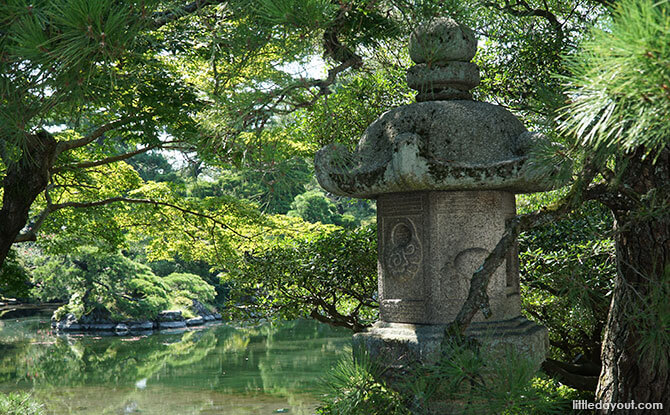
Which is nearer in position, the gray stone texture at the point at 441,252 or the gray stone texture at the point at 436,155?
the gray stone texture at the point at 436,155

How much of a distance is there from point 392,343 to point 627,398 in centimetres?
117

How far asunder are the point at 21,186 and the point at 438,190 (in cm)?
335

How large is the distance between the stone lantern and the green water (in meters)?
2.85

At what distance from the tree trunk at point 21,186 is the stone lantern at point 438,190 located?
2406mm

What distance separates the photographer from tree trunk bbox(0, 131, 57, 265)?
4.62 m

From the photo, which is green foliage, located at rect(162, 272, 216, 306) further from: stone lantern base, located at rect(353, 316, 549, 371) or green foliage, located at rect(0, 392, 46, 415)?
stone lantern base, located at rect(353, 316, 549, 371)

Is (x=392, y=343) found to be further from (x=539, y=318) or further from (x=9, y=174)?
(x=9, y=174)

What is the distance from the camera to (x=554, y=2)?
5328 millimetres

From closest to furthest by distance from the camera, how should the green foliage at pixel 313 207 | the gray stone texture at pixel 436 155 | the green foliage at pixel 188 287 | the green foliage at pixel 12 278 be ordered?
the gray stone texture at pixel 436 155
the green foliage at pixel 12 278
the green foliage at pixel 188 287
the green foliage at pixel 313 207

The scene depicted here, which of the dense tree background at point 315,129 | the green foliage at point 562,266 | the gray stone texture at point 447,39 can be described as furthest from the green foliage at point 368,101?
the gray stone texture at point 447,39

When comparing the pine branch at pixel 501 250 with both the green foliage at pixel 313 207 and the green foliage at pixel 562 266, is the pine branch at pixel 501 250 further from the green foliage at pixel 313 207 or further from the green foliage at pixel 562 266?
the green foliage at pixel 313 207

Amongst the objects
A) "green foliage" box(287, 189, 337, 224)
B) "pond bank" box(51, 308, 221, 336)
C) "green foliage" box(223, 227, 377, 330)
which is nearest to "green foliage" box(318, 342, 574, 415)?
"green foliage" box(223, 227, 377, 330)

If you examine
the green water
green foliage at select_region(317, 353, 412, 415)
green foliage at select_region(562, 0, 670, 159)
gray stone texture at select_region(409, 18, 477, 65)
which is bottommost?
the green water

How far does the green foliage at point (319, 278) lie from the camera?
5.54m
